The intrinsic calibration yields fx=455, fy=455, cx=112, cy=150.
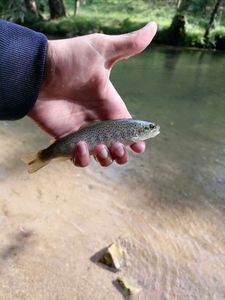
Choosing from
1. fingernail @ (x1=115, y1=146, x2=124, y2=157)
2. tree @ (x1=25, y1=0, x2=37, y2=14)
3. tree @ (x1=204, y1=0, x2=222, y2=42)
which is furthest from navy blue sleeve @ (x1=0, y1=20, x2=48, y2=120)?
tree @ (x1=25, y1=0, x2=37, y2=14)

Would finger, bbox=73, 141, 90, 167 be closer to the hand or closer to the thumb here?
the hand

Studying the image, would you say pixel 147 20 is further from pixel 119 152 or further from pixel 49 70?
pixel 119 152

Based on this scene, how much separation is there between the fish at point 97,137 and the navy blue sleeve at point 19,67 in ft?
1.19

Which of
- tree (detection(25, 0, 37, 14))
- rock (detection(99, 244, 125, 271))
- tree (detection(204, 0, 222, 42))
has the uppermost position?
rock (detection(99, 244, 125, 271))

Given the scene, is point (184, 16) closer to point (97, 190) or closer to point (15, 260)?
point (97, 190)

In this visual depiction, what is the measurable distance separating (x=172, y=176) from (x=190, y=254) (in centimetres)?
219

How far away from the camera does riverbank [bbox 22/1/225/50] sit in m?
22.1

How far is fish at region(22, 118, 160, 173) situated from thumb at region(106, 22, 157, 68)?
1.55 ft

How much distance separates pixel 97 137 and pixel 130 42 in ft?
2.20

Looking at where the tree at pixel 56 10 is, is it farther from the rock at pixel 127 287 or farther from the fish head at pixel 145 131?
the fish head at pixel 145 131

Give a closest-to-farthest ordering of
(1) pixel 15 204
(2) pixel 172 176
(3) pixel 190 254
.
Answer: (3) pixel 190 254, (1) pixel 15 204, (2) pixel 172 176

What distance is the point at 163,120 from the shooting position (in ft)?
33.0

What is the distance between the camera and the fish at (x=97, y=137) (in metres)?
3.12

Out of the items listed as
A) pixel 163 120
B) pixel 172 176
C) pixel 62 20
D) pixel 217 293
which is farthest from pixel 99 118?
pixel 62 20
